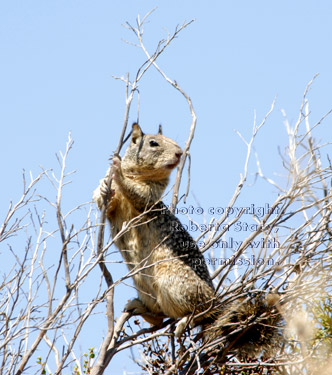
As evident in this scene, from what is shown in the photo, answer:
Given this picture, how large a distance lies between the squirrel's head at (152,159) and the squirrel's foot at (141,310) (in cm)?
145

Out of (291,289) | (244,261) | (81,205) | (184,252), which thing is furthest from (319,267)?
(81,205)

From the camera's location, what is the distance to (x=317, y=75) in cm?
732

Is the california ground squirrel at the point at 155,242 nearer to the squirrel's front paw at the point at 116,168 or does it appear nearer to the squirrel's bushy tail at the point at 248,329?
the squirrel's front paw at the point at 116,168

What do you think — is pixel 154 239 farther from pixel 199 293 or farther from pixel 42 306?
pixel 42 306

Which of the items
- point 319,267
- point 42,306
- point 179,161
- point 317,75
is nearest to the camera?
point 42,306

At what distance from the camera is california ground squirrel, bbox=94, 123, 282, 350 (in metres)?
7.28

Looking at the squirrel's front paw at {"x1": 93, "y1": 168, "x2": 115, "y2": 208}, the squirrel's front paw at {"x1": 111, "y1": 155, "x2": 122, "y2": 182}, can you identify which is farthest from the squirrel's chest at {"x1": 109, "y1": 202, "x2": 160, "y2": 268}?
the squirrel's front paw at {"x1": 111, "y1": 155, "x2": 122, "y2": 182}

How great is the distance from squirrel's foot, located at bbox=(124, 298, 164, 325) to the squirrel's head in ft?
4.77

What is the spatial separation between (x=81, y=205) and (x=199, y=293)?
6.69 feet

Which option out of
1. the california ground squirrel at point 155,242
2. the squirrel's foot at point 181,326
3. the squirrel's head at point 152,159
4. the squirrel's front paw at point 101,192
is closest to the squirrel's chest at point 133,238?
the california ground squirrel at point 155,242

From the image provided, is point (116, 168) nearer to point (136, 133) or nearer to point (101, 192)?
point (101, 192)

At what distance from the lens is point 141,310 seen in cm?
757

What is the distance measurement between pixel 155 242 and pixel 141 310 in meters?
0.80

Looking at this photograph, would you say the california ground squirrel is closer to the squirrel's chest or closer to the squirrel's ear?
the squirrel's chest
